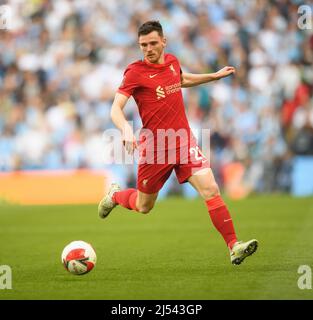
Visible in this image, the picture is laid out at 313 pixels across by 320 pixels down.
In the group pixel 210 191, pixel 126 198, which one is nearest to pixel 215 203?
pixel 210 191

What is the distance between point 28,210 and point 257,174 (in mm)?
5457

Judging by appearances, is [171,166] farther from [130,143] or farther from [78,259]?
[78,259]

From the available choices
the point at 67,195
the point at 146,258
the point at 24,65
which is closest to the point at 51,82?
the point at 24,65

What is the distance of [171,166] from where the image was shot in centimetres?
816

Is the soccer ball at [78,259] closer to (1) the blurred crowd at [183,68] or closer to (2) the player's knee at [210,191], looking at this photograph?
(2) the player's knee at [210,191]

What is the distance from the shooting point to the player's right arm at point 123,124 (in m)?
7.08

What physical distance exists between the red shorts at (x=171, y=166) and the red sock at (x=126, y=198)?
44 cm

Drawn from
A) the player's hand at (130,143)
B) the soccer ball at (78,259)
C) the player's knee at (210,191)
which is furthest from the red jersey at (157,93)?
the soccer ball at (78,259)

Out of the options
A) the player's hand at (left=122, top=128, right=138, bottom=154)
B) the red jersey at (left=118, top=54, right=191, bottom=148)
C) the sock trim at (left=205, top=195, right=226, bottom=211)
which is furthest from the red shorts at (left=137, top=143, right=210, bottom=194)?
the player's hand at (left=122, top=128, right=138, bottom=154)

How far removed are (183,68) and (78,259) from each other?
43.2ft

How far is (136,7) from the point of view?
21.7 meters

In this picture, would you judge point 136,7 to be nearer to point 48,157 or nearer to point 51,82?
point 51,82

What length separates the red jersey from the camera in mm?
7973

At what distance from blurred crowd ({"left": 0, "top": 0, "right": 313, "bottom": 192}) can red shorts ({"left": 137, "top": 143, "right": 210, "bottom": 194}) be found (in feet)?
34.8
